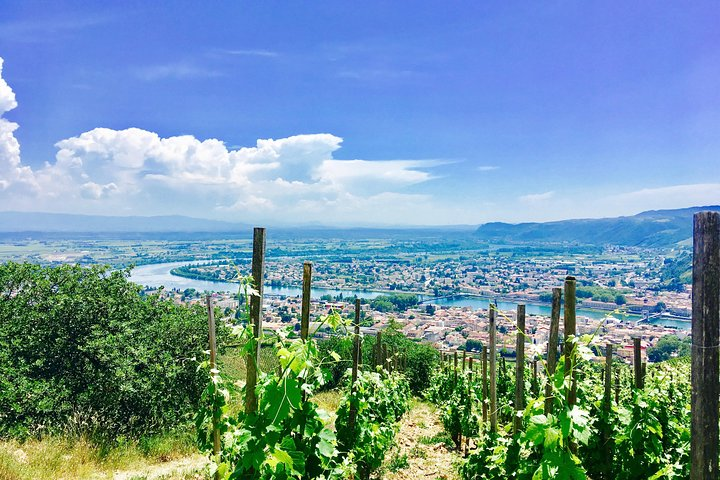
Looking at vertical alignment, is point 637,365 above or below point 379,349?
above

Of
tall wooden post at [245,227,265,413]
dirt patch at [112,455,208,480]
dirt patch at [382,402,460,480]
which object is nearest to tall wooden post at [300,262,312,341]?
tall wooden post at [245,227,265,413]

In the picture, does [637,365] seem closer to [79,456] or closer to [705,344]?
[705,344]

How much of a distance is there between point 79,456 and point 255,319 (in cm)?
616

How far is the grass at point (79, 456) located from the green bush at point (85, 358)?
1.79 meters

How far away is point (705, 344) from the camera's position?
2.07 meters

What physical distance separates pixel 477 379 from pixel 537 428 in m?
10.1

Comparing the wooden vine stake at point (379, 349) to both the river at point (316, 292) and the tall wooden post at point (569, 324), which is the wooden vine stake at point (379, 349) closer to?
the tall wooden post at point (569, 324)

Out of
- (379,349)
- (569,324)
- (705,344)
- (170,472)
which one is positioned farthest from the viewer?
(379,349)

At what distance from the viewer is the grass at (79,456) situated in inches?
229

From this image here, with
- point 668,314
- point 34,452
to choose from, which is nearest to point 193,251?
point 668,314

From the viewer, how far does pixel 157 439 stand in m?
9.12

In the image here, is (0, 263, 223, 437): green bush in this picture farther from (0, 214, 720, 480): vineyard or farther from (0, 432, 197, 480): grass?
(0, 432, 197, 480): grass

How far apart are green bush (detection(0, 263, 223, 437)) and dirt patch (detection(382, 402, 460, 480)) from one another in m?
6.29

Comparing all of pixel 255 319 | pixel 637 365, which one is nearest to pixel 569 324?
pixel 255 319
